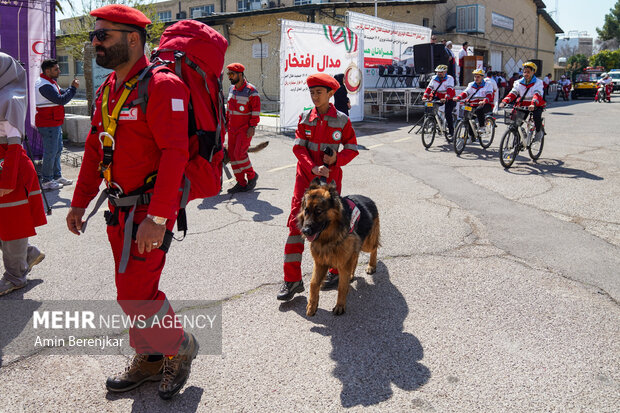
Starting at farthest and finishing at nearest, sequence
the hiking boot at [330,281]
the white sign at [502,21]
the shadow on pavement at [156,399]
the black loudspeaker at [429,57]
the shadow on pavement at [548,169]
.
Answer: the white sign at [502,21] < the black loudspeaker at [429,57] < the shadow on pavement at [548,169] < the hiking boot at [330,281] < the shadow on pavement at [156,399]

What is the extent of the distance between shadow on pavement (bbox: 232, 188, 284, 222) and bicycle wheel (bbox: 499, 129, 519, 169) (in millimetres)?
5344

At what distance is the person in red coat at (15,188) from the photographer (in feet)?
13.2

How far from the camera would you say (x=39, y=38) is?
10.0 m

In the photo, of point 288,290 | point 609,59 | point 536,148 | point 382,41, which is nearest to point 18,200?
point 288,290

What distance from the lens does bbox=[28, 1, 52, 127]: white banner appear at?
9.84 m

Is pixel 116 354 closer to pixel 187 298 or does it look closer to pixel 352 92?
pixel 187 298

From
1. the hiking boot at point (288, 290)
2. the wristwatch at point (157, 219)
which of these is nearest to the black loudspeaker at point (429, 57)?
the hiking boot at point (288, 290)

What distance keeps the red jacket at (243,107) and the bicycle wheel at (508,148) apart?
17.4ft

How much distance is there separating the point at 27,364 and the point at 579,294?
454 centimetres

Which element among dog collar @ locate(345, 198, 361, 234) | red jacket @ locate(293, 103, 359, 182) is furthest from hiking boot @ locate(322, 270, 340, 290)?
red jacket @ locate(293, 103, 359, 182)

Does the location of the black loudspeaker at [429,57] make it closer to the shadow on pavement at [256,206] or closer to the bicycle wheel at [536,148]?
the bicycle wheel at [536,148]

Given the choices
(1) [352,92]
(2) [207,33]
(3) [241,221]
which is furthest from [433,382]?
(1) [352,92]

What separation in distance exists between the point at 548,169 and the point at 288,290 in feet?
26.3

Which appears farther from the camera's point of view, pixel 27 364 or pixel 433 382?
pixel 27 364
